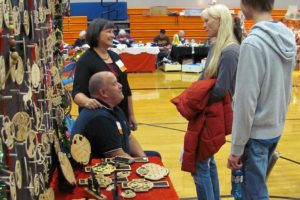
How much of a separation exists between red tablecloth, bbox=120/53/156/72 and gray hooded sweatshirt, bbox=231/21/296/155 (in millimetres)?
9239

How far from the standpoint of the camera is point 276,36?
197 centimetres

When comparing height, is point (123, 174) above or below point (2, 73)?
below

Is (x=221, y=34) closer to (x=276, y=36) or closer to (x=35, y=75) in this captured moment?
(x=276, y=36)

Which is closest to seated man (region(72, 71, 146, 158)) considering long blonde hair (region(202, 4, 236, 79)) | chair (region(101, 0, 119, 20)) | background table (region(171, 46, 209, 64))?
long blonde hair (region(202, 4, 236, 79))

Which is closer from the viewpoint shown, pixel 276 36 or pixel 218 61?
pixel 276 36

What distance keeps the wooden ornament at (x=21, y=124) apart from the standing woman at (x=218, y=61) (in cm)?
162

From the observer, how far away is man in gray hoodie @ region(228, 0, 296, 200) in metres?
1.95

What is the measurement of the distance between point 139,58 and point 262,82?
30.7 ft

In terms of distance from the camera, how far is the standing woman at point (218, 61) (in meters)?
2.71

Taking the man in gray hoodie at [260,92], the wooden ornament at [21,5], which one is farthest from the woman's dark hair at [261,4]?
the wooden ornament at [21,5]

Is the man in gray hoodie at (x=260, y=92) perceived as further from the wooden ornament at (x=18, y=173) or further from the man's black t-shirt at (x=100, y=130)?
the wooden ornament at (x=18, y=173)

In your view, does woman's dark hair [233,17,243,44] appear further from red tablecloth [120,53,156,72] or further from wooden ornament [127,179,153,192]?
red tablecloth [120,53,156,72]

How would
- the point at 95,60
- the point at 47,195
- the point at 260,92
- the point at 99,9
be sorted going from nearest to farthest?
the point at 47,195 → the point at 260,92 → the point at 95,60 → the point at 99,9

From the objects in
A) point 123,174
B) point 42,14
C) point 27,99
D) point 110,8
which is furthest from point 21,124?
point 110,8
